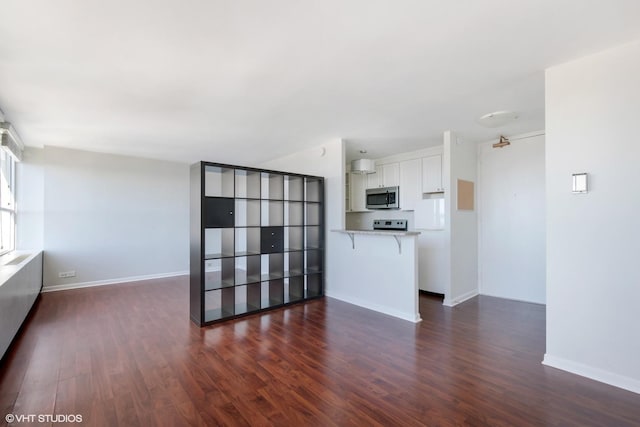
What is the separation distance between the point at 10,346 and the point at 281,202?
3.26m

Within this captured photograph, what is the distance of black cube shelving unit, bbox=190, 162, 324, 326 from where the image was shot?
11.7 ft

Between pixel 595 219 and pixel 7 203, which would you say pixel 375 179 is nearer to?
pixel 595 219

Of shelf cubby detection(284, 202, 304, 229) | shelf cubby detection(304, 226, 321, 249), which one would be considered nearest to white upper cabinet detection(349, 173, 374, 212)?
shelf cubby detection(304, 226, 321, 249)

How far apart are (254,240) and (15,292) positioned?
2597mm

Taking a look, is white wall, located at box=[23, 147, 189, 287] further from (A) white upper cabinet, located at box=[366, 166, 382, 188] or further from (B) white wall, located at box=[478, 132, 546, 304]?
(B) white wall, located at box=[478, 132, 546, 304]

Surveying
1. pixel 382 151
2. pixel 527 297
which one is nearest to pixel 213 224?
pixel 382 151

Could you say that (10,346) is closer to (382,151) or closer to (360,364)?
(360,364)

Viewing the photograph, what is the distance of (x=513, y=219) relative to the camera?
4.54 meters

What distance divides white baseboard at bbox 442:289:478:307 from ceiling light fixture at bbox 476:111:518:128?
8.12 ft

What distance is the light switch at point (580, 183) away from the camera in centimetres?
233

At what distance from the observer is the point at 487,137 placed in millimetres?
4535

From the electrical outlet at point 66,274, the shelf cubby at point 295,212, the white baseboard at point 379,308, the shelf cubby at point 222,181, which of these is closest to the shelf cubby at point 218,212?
the shelf cubby at point 222,181

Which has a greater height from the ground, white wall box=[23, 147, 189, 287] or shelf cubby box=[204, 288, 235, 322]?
white wall box=[23, 147, 189, 287]

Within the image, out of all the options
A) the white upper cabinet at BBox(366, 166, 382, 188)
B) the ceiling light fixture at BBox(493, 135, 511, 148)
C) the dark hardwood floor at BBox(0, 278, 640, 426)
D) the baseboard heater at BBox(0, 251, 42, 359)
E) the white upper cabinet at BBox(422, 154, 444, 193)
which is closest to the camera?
the dark hardwood floor at BBox(0, 278, 640, 426)
